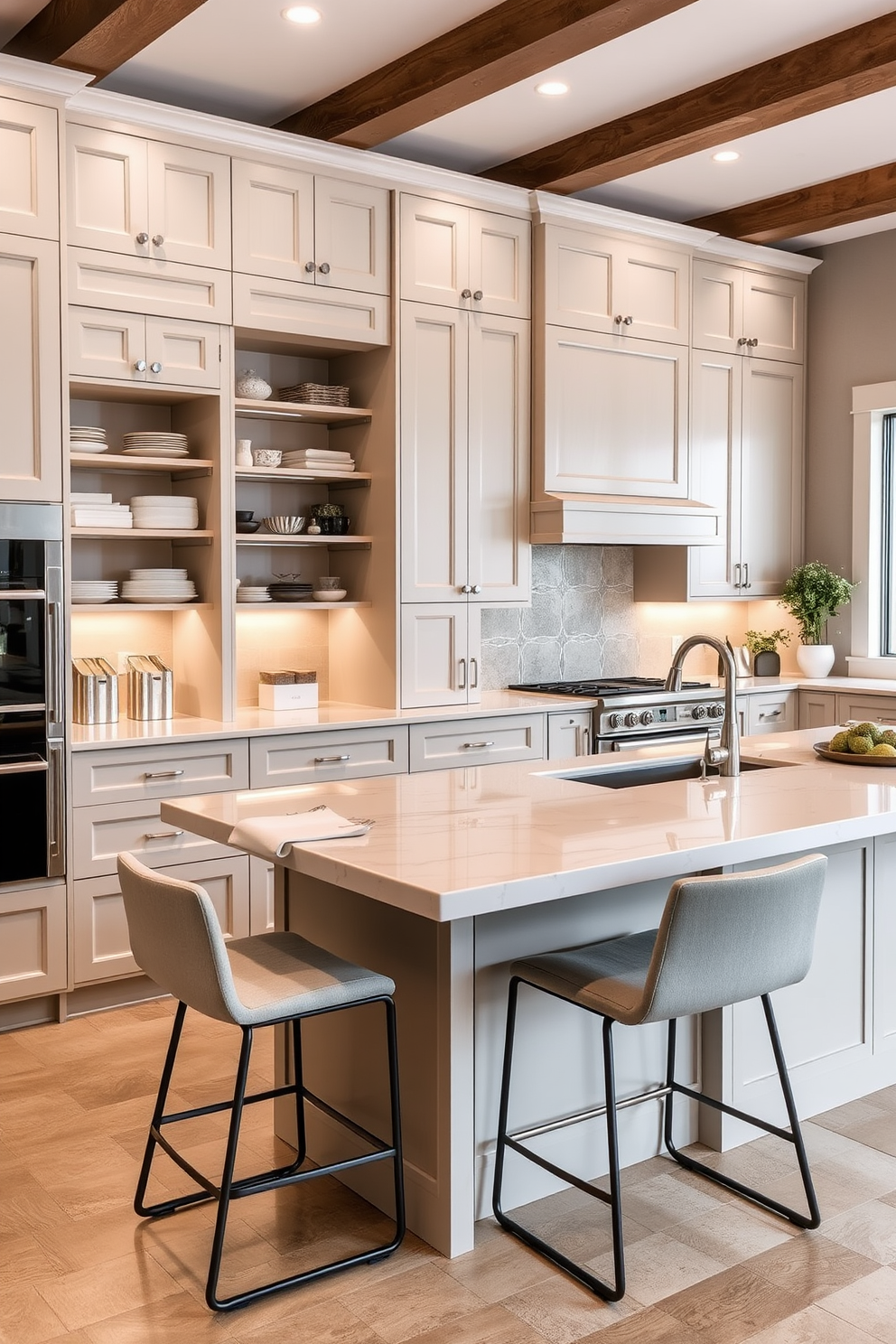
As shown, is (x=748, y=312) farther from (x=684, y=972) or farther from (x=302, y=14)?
(x=684, y=972)

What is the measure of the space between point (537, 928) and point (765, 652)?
3803 mm

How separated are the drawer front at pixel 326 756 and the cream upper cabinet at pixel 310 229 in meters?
1.63

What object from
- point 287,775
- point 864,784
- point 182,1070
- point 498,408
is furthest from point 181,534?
point 864,784

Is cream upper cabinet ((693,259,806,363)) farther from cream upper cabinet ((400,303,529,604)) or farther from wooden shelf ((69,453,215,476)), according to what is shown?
wooden shelf ((69,453,215,476))

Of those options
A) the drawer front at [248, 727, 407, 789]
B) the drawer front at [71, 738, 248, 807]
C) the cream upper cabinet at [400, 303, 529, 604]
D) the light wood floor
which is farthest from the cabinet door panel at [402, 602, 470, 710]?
the light wood floor

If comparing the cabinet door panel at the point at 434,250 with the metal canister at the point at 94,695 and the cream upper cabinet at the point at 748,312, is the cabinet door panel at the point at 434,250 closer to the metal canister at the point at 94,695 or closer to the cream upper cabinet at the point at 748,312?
the cream upper cabinet at the point at 748,312

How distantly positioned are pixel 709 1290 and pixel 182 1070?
1691 mm

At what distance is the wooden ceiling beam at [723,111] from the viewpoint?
382 cm

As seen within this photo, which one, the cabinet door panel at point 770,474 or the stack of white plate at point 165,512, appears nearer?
the stack of white plate at point 165,512

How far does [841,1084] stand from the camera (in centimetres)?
320

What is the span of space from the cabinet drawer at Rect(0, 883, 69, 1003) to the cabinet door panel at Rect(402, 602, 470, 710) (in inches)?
60.8

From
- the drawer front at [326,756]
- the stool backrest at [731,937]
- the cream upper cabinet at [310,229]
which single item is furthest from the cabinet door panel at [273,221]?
the stool backrest at [731,937]

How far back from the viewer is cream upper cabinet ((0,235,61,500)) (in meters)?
3.73

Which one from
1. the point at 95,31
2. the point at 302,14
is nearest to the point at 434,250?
the point at 302,14
